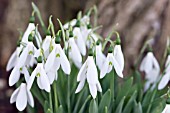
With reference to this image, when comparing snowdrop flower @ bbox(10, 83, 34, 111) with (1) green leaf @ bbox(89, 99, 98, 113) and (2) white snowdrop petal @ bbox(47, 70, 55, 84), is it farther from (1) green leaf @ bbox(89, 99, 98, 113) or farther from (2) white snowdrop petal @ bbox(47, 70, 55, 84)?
(1) green leaf @ bbox(89, 99, 98, 113)

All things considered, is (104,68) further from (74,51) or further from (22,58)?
(22,58)

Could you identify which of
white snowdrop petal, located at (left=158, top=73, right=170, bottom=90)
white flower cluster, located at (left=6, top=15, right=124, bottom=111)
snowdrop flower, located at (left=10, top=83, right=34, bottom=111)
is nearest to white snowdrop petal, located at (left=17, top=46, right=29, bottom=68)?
white flower cluster, located at (left=6, top=15, right=124, bottom=111)

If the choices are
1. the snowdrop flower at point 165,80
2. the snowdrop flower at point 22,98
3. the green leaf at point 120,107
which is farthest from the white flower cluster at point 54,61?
the snowdrop flower at point 165,80

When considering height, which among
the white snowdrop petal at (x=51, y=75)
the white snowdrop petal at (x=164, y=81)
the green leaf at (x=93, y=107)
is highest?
the white snowdrop petal at (x=51, y=75)

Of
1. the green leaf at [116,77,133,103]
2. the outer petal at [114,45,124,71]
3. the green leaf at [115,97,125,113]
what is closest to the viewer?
the outer petal at [114,45,124,71]

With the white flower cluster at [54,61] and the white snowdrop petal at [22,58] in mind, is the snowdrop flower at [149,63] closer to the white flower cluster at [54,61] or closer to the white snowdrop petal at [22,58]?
the white flower cluster at [54,61]

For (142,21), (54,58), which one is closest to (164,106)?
(54,58)

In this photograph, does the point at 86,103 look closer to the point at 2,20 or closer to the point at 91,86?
the point at 91,86

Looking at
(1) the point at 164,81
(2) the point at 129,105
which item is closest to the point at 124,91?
(2) the point at 129,105
